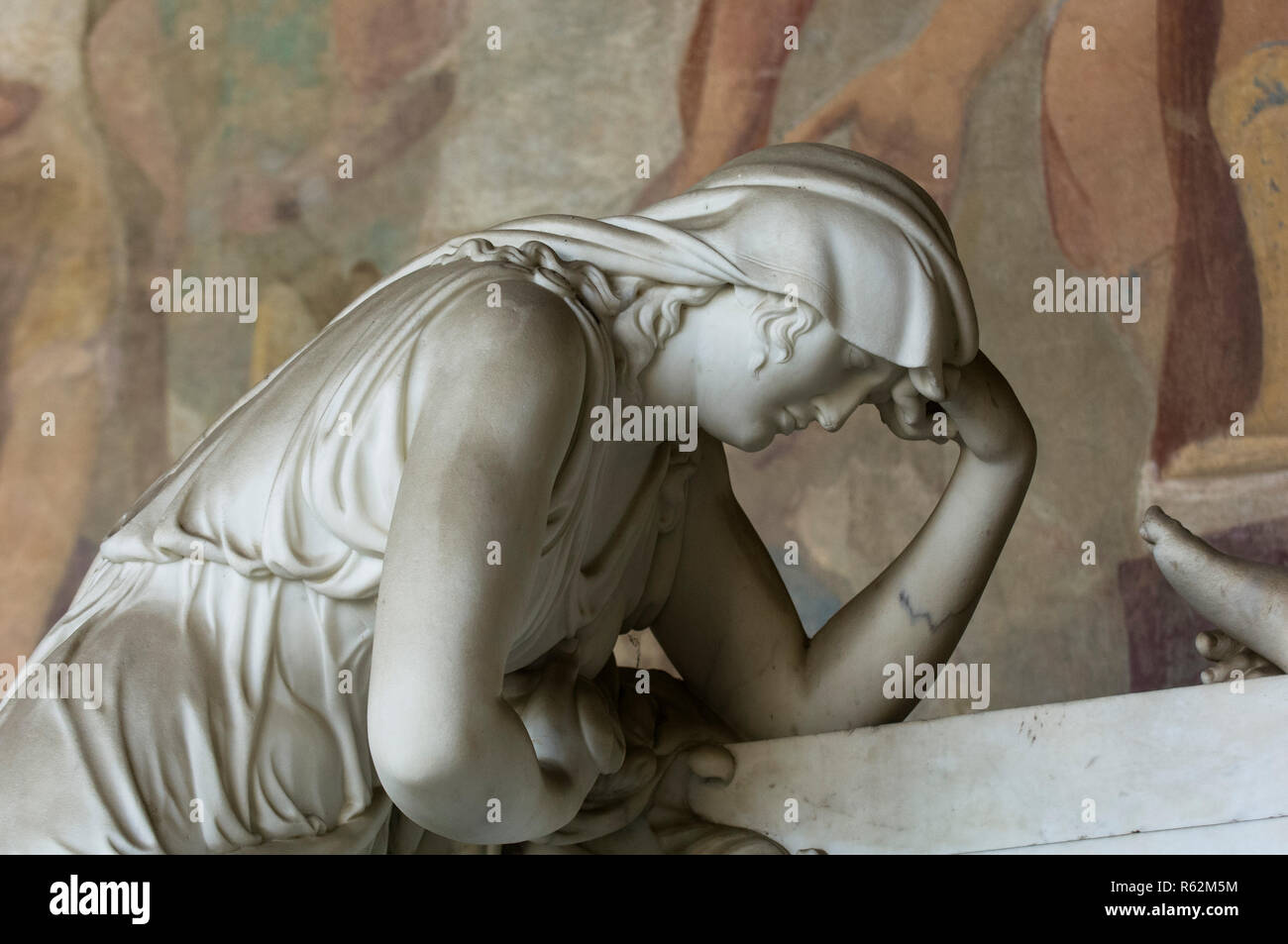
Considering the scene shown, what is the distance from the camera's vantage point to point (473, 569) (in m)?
2.10

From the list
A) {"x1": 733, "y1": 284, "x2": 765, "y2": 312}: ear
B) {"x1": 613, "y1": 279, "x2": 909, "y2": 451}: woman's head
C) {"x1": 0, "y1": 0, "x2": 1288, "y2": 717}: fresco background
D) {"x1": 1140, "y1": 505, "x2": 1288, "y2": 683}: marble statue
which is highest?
{"x1": 0, "y1": 0, "x2": 1288, "y2": 717}: fresco background

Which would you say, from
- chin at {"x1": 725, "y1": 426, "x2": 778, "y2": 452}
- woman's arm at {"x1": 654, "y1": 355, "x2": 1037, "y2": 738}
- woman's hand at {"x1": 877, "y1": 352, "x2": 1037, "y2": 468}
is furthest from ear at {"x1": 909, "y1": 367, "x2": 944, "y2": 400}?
woman's arm at {"x1": 654, "y1": 355, "x2": 1037, "y2": 738}

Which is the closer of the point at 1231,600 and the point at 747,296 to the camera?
the point at 747,296

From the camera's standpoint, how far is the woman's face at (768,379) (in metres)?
2.44

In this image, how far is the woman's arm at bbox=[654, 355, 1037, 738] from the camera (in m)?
2.89

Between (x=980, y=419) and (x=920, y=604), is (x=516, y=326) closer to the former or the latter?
(x=980, y=419)

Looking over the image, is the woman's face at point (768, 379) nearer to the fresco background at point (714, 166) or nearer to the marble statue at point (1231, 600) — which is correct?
the marble statue at point (1231, 600)

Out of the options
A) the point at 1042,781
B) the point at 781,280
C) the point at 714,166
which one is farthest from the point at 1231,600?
the point at 714,166

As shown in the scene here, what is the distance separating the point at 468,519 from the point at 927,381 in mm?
777

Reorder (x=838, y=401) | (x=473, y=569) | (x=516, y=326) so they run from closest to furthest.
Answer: (x=473, y=569) < (x=516, y=326) < (x=838, y=401)

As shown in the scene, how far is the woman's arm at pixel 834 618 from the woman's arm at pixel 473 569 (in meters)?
0.78

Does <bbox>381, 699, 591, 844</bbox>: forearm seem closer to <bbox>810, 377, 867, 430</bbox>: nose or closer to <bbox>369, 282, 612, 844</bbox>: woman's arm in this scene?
<bbox>369, 282, 612, 844</bbox>: woman's arm

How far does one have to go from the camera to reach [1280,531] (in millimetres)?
5672
